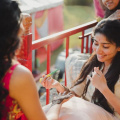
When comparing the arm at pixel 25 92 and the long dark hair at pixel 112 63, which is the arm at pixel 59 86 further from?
the arm at pixel 25 92

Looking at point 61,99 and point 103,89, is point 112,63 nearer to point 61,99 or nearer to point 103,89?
point 103,89

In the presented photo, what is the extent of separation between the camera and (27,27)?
1447 millimetres

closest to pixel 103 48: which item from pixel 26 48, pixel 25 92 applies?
pixel 26 48

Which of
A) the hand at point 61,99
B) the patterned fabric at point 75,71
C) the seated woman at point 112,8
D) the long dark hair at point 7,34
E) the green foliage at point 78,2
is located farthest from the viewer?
the green foliage at point 78,2

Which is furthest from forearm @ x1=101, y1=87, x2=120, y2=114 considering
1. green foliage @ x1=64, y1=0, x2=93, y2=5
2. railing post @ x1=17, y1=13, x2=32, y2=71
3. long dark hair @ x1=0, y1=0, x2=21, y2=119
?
green foliage @ x1=64, y1=0, x2=93, y2=5

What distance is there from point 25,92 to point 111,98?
728 mm

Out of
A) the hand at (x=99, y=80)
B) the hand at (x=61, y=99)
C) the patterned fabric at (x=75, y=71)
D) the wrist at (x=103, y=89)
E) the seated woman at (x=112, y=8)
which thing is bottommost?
the patterned fabric at (x=75, y=71)

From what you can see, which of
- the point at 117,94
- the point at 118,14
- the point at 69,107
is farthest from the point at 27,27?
the point at 118,14

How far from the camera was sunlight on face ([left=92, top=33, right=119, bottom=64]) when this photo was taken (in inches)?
65.1

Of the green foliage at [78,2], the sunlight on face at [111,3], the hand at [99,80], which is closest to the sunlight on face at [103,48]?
the hand at [99,80]

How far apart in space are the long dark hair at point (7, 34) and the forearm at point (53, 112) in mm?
413

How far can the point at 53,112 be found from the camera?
142 cm

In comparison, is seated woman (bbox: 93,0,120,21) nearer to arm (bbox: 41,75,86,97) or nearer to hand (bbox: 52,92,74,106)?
arm (bbox: 41,75,86,97)

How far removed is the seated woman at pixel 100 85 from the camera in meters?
1.54
